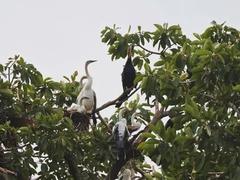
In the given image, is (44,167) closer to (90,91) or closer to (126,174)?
(126,174)

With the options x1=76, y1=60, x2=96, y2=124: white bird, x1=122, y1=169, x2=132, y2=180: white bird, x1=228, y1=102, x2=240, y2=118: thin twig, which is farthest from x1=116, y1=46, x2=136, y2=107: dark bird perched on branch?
x1=228, y1=102, x2=240, y2=118: thin twig

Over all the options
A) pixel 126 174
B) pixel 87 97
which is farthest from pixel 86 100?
pixel 126 174

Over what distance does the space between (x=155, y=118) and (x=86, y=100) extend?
191cm

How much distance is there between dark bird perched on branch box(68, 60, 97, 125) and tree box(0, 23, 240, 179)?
0.20 m

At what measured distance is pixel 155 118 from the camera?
973 centimetres

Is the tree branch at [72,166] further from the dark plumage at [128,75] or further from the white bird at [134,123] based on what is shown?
the dark plumage at [128,75]

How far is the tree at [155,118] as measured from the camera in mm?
6418

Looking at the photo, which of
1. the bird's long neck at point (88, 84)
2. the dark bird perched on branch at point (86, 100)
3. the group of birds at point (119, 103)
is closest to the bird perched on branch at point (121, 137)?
the group of birds at point (119, 103)

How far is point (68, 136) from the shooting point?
357 inches

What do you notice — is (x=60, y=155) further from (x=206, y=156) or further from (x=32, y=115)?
(x=206, y=156)

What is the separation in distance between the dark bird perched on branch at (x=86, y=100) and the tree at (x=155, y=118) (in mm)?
204

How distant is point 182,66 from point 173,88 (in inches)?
31.1

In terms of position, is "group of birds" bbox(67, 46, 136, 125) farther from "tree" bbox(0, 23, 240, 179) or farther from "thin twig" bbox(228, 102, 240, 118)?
"thin twig" bbox(228, 102, 240, 118)

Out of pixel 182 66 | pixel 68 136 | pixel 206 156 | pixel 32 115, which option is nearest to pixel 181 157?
pixel 206 156
